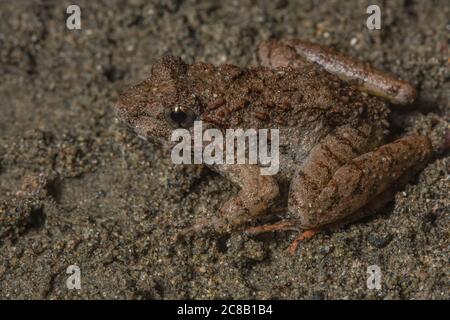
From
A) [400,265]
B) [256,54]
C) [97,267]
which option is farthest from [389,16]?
[97,267]

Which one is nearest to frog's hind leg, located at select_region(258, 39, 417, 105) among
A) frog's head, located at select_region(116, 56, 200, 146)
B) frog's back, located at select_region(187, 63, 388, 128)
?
frog's back, located at select_region(187, 63, 388, 128)

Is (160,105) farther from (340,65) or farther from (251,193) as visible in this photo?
(340,65)

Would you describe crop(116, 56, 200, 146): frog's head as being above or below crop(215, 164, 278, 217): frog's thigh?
above

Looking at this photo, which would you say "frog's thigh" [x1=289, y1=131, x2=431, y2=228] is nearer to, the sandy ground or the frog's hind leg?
the sandy ground

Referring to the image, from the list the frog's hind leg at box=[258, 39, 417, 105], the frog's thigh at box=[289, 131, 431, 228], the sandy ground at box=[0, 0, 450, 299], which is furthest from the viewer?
the frog's hind leg at box=[258, 39, 417, 105]

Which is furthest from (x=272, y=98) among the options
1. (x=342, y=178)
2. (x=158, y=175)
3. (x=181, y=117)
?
(x=158, y=175)

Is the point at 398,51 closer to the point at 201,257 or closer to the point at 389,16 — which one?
the point at 389,16
